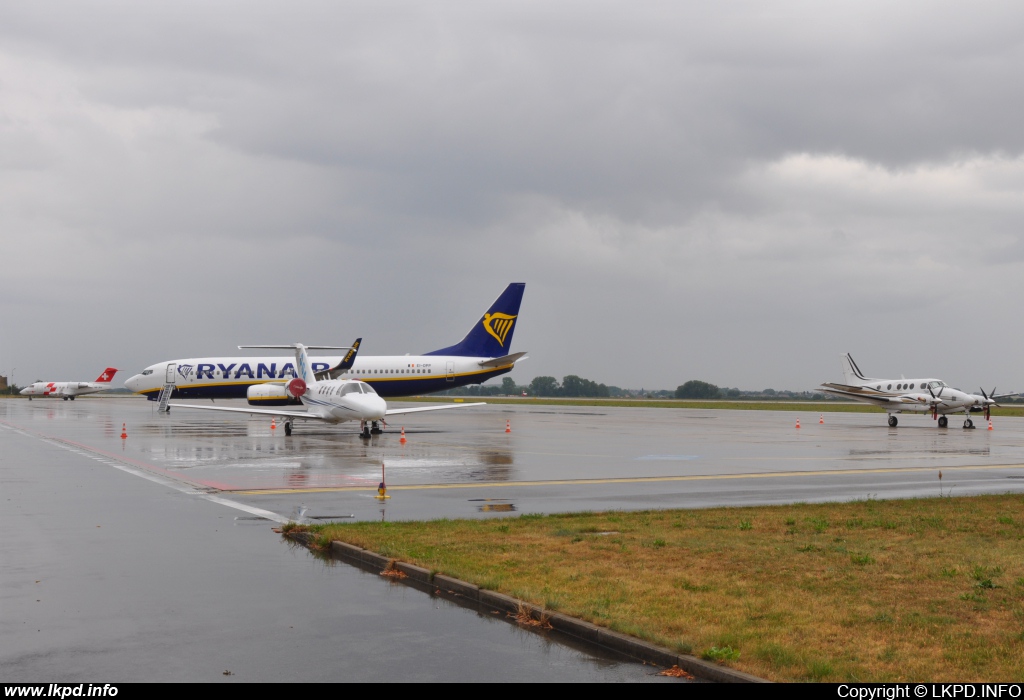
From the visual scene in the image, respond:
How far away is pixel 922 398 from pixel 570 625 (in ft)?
165

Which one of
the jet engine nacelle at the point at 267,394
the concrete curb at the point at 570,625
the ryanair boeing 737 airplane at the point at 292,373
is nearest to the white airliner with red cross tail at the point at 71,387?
the ryanair boeing 737 airplane at the point at 292,373

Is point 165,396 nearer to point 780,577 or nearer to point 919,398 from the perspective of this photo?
point 919,398

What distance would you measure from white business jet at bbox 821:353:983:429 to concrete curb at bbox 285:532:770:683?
45.6 meters

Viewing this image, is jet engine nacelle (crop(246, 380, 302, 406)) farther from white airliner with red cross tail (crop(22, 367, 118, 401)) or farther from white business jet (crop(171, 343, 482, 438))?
white airliner with red cross tail (crop(22, 367, 118, 401))

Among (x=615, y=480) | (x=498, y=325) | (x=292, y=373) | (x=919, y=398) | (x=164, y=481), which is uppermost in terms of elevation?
(x=498, y=325)

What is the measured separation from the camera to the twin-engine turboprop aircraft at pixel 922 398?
50781mm

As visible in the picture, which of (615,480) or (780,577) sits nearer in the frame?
(780,577)

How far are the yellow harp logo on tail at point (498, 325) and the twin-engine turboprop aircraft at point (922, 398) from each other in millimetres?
24481

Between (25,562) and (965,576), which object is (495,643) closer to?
(965,576)

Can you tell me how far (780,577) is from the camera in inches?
390

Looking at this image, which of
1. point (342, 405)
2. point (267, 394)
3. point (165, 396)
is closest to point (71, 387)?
point (165, 396)

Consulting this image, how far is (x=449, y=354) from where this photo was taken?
210 ft

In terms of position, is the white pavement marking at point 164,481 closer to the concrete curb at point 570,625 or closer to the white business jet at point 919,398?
the concrete curb at point 570,625
